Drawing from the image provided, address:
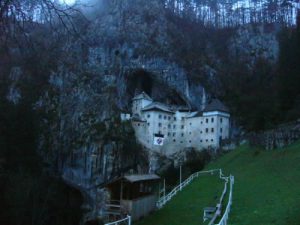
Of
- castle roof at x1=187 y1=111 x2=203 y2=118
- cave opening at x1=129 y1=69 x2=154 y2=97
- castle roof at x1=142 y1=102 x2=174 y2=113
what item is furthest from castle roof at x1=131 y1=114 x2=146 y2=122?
castle roof at x1=187 y1=111 x2=203 y2=118

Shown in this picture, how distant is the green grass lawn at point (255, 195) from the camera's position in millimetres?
16484

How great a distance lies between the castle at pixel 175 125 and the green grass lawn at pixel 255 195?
35632mm

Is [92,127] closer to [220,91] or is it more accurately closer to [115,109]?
[115,109]

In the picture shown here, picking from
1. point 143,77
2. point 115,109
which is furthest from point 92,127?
point 143,77

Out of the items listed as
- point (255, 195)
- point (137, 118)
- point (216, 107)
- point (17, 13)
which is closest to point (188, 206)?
point (255, 195)

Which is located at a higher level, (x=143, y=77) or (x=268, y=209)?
(x=143, y=77)

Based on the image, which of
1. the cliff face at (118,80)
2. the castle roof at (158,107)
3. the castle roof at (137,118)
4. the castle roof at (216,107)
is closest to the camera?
the cliff face at (118,80)

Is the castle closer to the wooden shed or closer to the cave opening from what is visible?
the cave opening

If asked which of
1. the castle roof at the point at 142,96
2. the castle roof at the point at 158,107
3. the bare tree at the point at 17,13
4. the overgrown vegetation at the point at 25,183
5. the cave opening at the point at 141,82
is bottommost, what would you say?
the overgrown vegetation at the point at 25,183

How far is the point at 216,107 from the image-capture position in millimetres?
76250

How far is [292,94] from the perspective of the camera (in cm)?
5594

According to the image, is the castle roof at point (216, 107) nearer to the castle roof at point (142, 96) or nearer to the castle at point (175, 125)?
the castle at point (175, 125)

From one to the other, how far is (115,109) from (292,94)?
35475 millimetres

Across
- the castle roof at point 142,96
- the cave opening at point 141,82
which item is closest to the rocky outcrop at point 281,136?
the castle roof at point 142,96
